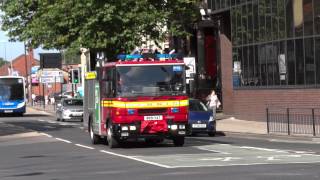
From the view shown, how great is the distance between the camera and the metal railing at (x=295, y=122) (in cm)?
2748

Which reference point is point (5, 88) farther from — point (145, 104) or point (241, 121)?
point (145, 104)

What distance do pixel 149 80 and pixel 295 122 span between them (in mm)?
10567

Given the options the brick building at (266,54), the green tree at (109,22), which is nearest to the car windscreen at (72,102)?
the green tree at (109,22)

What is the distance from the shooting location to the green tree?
36.2m

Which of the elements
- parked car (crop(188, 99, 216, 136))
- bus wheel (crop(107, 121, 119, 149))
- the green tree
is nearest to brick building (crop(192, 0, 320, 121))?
the green tree

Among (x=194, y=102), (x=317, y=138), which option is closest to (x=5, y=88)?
(x=194, y=102)

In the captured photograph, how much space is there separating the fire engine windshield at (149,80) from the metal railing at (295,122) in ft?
23.0

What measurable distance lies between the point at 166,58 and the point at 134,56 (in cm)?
97

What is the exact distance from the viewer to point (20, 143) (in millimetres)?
26734

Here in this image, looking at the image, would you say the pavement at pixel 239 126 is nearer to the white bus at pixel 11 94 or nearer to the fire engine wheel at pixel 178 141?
the fire engine wheel at pixel 178 141

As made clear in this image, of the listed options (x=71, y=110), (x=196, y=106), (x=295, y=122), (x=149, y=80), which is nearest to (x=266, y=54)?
(x=295, y=122)

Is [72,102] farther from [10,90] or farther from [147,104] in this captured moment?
[147,104]

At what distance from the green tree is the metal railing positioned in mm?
8386

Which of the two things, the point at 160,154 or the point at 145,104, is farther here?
the point at 145,104
